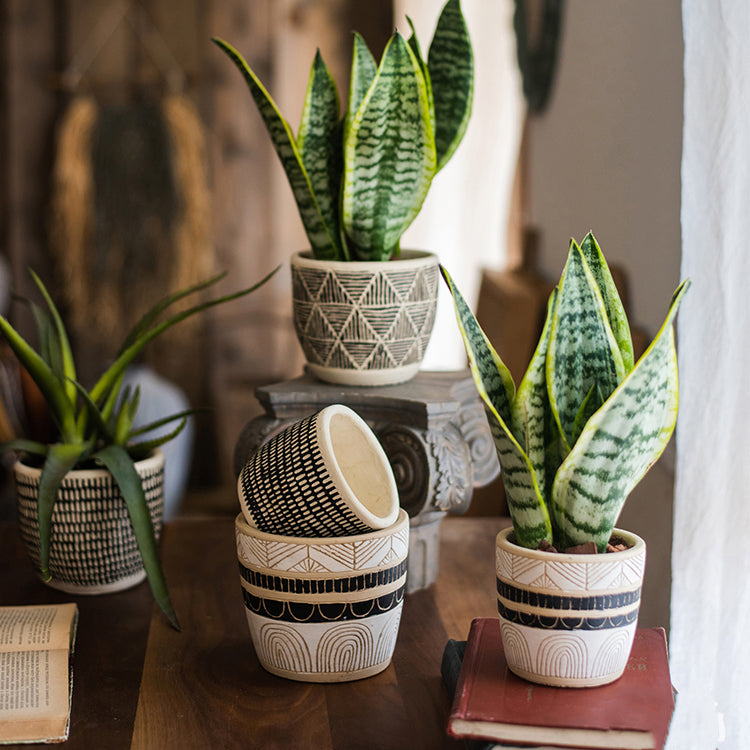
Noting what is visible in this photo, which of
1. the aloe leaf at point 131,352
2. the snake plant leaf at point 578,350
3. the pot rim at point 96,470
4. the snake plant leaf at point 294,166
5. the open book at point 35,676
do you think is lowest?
the open book at point 35,676

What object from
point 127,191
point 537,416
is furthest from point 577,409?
point 127,191

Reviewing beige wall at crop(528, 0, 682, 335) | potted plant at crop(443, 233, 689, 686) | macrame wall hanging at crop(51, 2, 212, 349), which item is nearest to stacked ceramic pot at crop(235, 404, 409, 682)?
potted plant at crop(443, 233, 689, 686)

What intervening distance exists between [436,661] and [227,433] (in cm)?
206

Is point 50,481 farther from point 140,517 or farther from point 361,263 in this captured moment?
point 361,263

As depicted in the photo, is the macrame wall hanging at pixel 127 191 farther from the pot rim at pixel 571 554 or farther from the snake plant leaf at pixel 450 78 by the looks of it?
the pot rim at pixel 571 554

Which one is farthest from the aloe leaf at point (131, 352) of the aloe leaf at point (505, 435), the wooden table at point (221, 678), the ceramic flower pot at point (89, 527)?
the aloe leaf at point (505, 435)

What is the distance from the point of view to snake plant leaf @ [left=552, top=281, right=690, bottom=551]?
0.67 metres

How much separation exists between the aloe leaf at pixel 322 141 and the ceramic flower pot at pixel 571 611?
1.55ft

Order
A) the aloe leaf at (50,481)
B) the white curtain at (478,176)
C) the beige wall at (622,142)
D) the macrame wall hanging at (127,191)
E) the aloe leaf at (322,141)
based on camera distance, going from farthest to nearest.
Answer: the macrame wall hanging at (127,191) < the white curtain at (478,176) < the beige wall at (622,142) < the aloe leaf at (322,141) < the aloe leaf at (50,481)

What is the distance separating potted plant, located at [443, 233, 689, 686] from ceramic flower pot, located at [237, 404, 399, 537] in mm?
131

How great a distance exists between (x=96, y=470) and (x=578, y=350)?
52 cm

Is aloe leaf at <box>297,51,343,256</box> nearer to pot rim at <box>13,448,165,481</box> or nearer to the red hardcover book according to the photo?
pot rim at <box>13,448,165,481</box>

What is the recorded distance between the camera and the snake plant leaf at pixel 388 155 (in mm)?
925

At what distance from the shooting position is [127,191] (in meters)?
2.95
